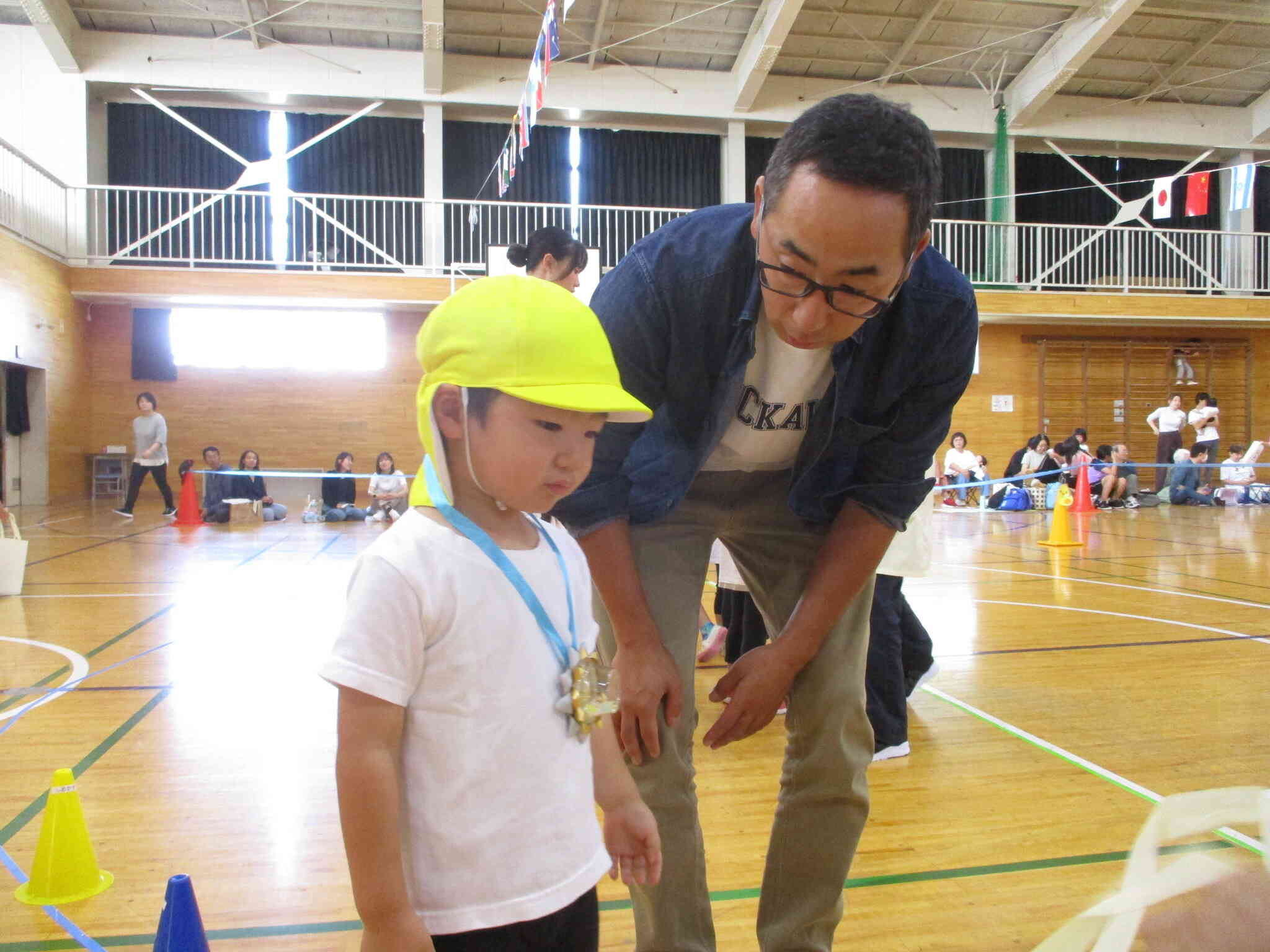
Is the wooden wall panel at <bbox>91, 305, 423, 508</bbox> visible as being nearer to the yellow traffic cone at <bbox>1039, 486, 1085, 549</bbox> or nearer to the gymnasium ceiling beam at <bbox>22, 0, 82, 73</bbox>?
the gymnasium ceiling beam at <bbox>22, 0, 82, 73</bbox>

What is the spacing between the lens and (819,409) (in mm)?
1420

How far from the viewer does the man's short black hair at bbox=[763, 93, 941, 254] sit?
1096mm

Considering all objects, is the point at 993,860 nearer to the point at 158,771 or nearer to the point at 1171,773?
the point at 1171,773

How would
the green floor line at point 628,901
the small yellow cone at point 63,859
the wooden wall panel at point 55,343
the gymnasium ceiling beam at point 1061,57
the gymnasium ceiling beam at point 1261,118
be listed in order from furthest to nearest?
the gymnasium ceiling beam at point 1261,118
the gymnasium ceiling beam at point 1061,57
the wooden wall panel at point 55,343
the small yellow cone at point 63,859
the green floor line at point 628,901

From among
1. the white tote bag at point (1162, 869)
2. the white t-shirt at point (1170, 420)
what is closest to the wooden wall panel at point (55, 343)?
the white tote bag at point (1162, 869)

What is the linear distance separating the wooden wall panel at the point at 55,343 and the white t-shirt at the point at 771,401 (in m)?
11.1

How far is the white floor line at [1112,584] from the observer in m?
5.12

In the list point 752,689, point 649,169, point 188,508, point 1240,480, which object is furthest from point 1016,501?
point 752,689

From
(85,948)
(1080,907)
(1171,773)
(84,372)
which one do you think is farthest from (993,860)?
(84,372)

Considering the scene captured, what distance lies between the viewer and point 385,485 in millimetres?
11016

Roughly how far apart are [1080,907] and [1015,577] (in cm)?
A: 467

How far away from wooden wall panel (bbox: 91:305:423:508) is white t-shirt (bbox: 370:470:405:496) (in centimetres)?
225

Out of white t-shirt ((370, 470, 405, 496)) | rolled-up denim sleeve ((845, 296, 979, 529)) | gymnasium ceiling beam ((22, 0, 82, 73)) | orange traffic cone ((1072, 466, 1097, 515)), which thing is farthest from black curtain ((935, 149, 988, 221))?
rolled-up denim sleeve ((845, 296, 979, 529))

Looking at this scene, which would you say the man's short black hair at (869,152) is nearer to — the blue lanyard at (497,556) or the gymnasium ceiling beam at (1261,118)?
the blue lanyard at (497,556)
